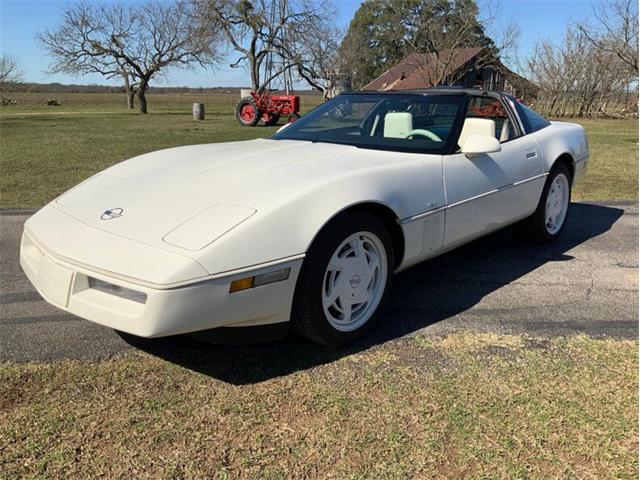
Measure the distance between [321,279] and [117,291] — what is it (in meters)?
0.90

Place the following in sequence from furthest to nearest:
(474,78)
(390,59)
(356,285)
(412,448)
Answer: (390,59) < (474,78) < (356,285) < (412,448)

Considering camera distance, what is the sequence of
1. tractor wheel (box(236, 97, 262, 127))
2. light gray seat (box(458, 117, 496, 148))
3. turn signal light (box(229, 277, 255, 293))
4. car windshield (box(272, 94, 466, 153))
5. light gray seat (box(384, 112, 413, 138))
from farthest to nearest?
tractor wheel (box(236, 97, 262, 127))
light gray seat (box(458, 117, 496, 148))
light gray seat (box(384, 112, 413, 138))
car windshield (box(272, 94, 466, 153))
turn signal light (box(229, 277, 255, 293))

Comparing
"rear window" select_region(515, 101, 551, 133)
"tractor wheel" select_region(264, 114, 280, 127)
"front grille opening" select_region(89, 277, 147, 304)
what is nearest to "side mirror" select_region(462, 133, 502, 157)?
"rear window" select_region(515, 101, 551, 133)

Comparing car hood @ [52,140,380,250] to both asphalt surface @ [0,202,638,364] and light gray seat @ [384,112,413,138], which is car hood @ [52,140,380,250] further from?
asphalt surface @ [0,202,638,364]

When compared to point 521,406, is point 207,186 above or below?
above

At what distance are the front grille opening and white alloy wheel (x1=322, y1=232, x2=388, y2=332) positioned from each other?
2.80 feet

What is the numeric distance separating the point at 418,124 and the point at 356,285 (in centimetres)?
148

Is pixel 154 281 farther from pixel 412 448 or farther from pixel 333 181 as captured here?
pixel 412 448

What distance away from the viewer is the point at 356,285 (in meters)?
2.85

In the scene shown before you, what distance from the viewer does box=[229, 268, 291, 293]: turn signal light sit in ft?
7.45

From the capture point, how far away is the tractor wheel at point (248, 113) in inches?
871

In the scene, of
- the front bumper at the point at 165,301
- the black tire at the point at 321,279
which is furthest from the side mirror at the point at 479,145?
the front bumper at the point at 165,301

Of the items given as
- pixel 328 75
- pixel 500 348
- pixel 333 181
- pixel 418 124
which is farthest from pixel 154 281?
pixel 328 75

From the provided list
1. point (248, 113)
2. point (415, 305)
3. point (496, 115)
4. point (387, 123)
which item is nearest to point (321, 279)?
point (415, 305)
